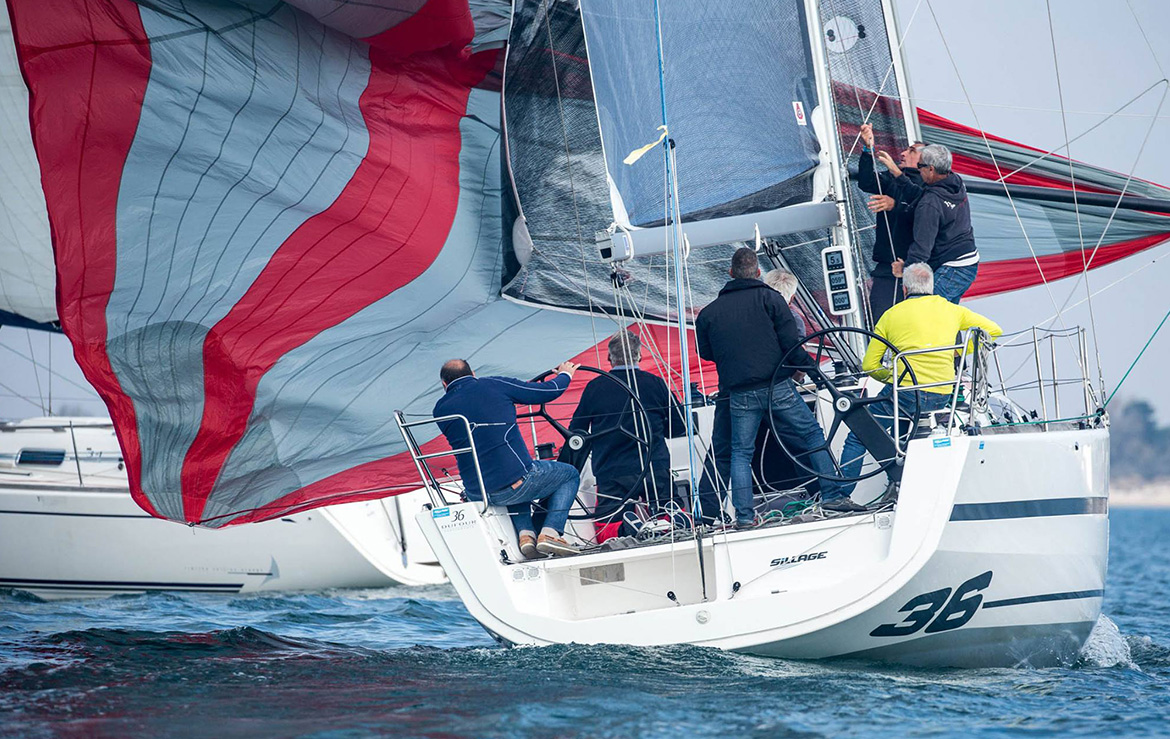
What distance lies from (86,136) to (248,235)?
0.93m

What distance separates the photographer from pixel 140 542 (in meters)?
10.9

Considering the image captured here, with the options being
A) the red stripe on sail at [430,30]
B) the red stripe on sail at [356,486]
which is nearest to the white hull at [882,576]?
the red stripe on sail at [356,486]

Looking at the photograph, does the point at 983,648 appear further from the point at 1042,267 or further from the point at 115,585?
the point at 115,585

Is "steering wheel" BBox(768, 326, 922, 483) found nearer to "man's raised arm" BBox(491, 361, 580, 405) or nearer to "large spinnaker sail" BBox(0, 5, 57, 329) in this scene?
"man's raised arm" BBox(491, 361, 580, 405)

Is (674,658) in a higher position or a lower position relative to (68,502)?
lower

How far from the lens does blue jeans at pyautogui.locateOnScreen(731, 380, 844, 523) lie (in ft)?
17.6

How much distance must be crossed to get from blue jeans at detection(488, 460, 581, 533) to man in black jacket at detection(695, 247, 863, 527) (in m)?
0.78

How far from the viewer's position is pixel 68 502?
10695mm

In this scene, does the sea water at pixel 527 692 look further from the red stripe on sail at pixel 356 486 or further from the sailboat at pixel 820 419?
the red stripe on sail at pixel 356 486

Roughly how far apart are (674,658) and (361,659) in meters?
1.63

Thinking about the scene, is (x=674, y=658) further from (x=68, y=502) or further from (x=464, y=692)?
(x=68, y=502)

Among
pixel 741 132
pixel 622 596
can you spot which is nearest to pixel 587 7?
pixel 741 132

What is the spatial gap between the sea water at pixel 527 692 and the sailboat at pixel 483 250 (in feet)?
0.72

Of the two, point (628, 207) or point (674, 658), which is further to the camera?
point (628, 207)
